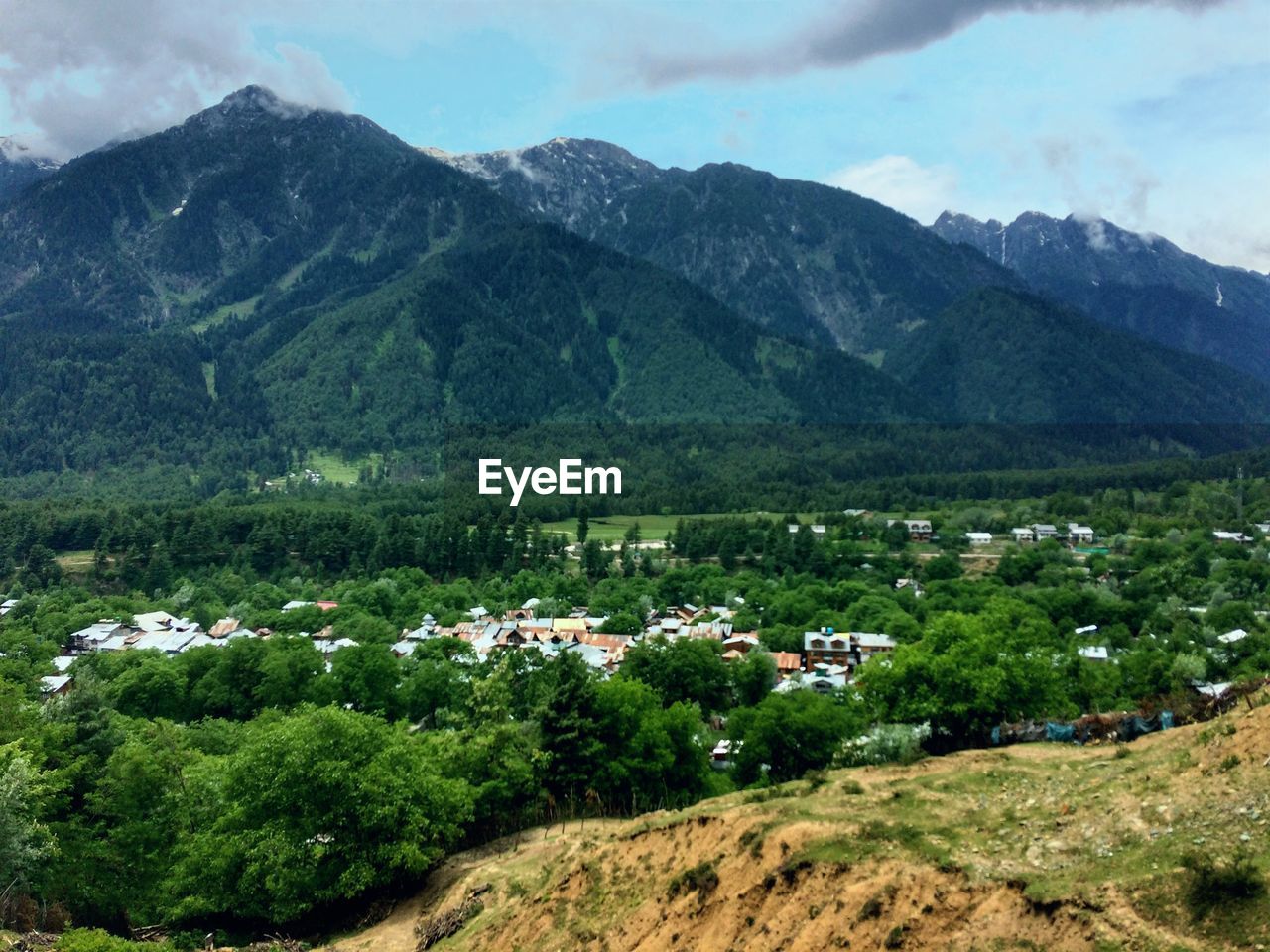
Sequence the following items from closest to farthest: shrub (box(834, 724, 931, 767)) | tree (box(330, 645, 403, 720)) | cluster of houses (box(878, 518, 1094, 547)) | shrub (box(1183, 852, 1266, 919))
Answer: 1. shrub (box(1183, 852, 1266, 919))
2. shrub (box(834, 724, 931, 767))
3. tree (box(330, 645, 403, 720))
4. cluster of houses (box(878, 518, 1094, 547))

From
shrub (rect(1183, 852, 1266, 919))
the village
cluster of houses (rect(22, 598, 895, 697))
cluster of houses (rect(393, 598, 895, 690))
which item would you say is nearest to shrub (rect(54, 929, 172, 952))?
shrub (rect(1183, 852, 1266, 919))

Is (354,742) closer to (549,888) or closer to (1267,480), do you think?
(549,888)

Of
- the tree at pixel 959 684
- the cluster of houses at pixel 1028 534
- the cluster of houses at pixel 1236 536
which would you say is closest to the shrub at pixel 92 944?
the tree at pixel 959 684

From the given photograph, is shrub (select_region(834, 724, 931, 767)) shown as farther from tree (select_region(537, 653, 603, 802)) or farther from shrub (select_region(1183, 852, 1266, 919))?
shrub (select_region(1183, 852, 1266, 919))

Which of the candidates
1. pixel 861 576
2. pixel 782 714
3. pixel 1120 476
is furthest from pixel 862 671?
pixel 1120 476

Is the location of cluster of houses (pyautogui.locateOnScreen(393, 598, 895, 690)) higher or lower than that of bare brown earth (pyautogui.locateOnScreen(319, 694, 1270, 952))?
lower

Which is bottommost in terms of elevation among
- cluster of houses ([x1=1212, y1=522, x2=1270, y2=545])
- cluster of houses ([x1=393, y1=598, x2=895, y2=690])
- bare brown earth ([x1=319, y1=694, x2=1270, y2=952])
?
cluster of houses ([x1=393, y1=598, x2=895, y2=690])
